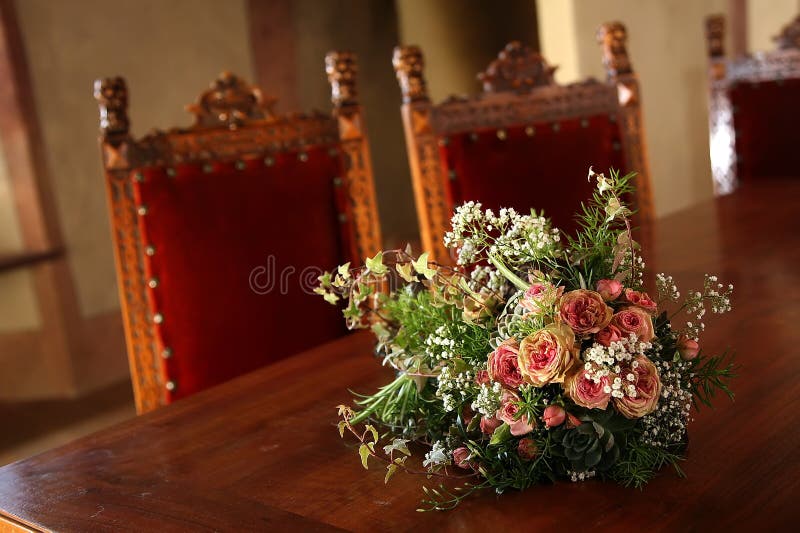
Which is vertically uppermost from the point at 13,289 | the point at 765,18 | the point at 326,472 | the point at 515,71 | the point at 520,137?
the point at 765,18

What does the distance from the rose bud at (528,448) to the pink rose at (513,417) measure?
0.01 m

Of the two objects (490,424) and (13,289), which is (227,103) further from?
(13,289)

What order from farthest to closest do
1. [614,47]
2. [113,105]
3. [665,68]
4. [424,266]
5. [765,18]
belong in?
[765,18], [665,68], [614,47], [113,105], [424,266]

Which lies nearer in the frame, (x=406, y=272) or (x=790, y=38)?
(x=406, y=272)

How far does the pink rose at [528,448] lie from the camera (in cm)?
84

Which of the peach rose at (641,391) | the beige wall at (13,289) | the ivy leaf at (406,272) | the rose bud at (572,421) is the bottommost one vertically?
the beige wall at (13,289)

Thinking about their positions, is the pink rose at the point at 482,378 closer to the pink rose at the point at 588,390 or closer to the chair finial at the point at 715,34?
the pink rose at the point at 588,390

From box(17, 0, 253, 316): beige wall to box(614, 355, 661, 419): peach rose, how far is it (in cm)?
320

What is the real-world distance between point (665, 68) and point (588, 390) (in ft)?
12.7

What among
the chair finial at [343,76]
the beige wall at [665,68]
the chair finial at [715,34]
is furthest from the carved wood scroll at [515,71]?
the beige wall at [665,68]

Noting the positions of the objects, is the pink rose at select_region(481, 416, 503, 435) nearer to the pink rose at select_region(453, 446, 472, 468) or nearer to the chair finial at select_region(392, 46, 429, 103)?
the pink rose at select_region(453, 446, 472, 468)

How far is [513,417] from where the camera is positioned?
82 cm

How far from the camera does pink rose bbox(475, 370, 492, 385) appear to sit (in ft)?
2.81

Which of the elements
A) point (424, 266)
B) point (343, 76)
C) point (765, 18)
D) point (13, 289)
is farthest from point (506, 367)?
point (765, 18)
